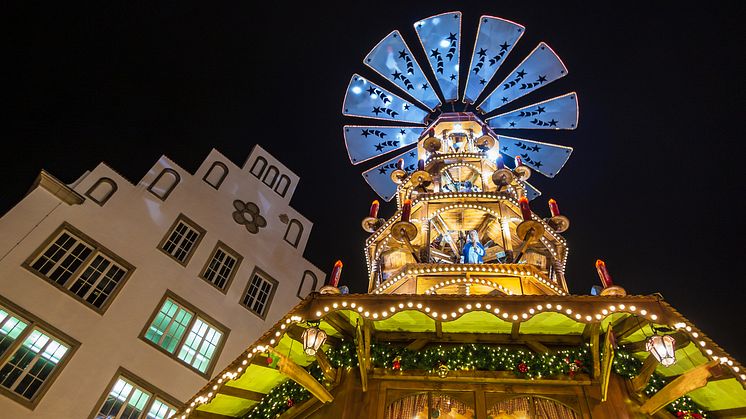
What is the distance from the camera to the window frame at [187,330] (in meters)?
15.9

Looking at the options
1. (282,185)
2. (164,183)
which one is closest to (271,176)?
(282,185)

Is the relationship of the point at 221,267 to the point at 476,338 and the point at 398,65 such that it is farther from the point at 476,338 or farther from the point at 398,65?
the point at 476,338

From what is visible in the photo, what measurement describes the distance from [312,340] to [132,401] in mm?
11392

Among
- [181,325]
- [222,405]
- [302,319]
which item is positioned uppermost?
[181,325]

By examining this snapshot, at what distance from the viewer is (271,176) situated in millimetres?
26625

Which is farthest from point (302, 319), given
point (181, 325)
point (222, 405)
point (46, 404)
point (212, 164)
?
point (212, 164)

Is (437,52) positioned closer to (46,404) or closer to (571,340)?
(571,340)

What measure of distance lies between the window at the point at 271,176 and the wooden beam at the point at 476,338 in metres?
19.8

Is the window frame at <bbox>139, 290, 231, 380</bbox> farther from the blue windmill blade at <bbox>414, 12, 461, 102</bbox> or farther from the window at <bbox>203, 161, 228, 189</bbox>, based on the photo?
A: the blue windmill blade at <bbox>414, 12, 461, 102</bbox>

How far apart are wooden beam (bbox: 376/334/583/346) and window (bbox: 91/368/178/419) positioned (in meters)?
10.9

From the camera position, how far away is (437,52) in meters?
14.0

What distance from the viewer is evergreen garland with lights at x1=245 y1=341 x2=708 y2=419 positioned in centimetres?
684

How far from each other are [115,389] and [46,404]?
1909 mm

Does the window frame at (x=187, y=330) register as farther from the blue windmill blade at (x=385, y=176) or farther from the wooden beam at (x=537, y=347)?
the wooden beam at (x=537, y=347)
